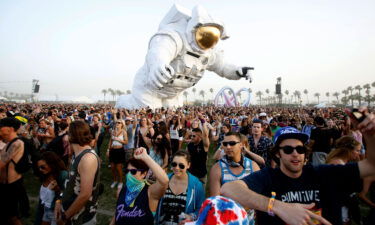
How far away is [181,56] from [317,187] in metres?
12.9

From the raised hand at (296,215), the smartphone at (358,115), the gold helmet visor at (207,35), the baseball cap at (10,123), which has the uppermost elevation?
the gold helmet visor at (207,35)

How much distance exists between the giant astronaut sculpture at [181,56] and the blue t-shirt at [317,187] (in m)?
9.30

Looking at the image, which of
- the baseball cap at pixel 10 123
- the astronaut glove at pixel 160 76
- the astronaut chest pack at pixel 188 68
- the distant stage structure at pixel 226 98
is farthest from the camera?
the distant stage structure at pixel 226 98

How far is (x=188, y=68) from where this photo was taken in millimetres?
14062

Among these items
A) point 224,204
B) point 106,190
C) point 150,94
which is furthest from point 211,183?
point 150,94

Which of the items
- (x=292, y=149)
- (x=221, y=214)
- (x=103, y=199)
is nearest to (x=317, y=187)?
(x=292, y=149)

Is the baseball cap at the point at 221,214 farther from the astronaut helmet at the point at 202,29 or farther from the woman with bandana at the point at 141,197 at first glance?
the astronaut helmet at the point at 202,29

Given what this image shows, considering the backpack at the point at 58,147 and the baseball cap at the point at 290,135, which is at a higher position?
the baseball cap at the point at 290,135

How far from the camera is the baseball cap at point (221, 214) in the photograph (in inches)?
38.5

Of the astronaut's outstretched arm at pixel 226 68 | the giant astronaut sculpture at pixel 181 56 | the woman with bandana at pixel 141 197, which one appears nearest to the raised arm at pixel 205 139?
the woman with bandana at pixel 141 197

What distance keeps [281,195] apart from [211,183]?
106cm

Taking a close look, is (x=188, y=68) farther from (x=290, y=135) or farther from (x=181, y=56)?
(x=290, y=135)

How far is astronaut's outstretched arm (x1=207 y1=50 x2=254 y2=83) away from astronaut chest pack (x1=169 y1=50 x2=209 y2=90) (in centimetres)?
117

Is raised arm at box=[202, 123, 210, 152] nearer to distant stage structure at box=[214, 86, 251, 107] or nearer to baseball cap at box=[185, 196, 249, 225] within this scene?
baseball cap at box=[185, 196, 249, 225]
